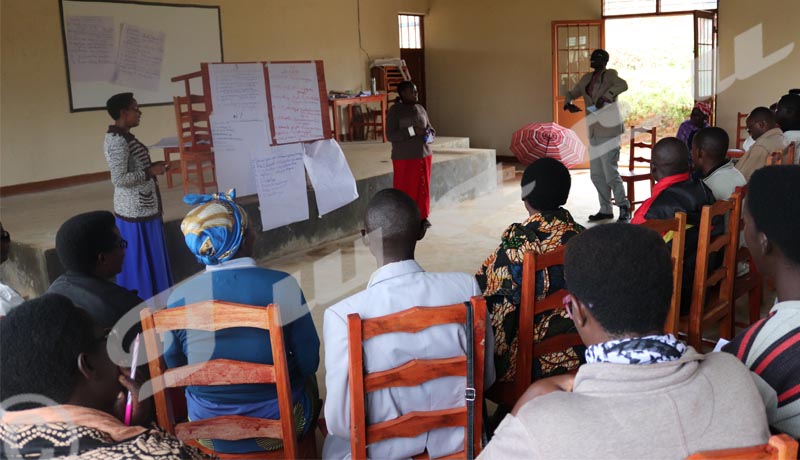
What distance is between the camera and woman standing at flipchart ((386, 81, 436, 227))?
18.3ft

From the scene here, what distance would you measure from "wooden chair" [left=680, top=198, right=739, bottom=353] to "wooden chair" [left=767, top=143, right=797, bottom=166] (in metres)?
1.06

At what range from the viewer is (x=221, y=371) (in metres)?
1.58

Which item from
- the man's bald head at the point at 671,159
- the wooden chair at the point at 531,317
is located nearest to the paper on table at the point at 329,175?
the man's bald head at the point at 671,159

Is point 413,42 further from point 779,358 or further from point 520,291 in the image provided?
point 779,358

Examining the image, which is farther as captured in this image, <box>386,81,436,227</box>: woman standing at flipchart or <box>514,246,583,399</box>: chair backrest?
<box>386,81,436,227</box>: woman standing at flipchart

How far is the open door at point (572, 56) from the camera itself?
9352 mm

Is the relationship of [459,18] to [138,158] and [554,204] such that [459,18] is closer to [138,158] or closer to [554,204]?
[138,158]

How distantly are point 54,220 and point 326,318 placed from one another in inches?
162

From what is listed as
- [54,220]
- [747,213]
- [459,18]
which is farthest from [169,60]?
[747,213]

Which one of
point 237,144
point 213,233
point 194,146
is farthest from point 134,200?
point 194,146

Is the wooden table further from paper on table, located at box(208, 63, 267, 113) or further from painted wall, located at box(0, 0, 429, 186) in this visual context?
paper on table, located at box(208, 63, 267, 113)

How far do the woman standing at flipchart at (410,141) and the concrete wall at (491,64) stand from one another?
4.90 m

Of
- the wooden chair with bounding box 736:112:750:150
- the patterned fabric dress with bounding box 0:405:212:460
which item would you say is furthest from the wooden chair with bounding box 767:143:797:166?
the wooden chair with bounding box 736:112:750:150

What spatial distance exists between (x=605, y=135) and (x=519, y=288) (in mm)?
4398
